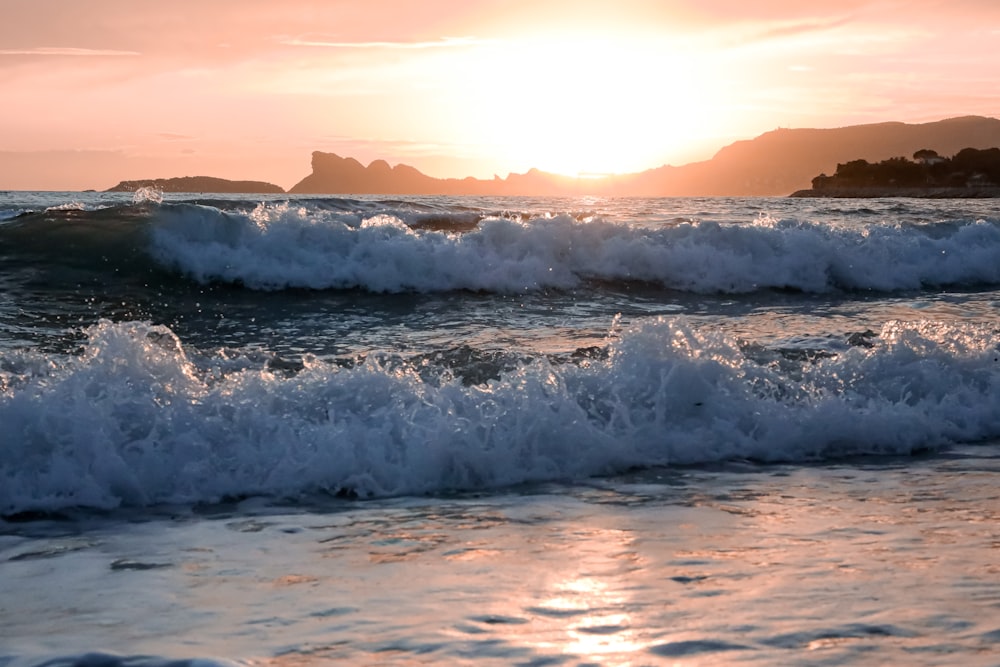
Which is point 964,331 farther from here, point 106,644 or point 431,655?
point 106,644

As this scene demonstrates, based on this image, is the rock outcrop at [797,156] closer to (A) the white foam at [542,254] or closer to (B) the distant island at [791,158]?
(B) the distant island at [791,158]

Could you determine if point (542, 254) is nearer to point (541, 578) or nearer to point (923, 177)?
point (541, 578)

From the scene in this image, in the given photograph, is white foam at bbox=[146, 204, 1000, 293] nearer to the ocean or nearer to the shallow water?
the ocean

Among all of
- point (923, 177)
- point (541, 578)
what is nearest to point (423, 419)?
point (541, 578)

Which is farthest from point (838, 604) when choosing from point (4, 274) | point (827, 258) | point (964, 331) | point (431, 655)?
point (827, 258)

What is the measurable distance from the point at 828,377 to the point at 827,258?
922cm

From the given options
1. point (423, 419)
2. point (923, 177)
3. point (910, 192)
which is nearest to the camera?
point (423, 419)

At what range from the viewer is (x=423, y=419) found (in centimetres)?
587

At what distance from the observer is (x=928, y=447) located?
251 inches

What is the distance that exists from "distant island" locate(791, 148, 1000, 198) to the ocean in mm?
80064

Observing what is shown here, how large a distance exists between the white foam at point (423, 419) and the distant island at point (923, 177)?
8154cm

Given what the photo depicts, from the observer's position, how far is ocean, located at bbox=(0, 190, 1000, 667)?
3119 millimetres

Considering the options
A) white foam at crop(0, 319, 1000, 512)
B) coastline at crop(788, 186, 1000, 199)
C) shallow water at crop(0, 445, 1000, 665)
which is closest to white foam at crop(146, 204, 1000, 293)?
white foam at crop(0, 319, 1000, 512)

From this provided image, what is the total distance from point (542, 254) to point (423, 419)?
29.0ft
